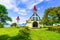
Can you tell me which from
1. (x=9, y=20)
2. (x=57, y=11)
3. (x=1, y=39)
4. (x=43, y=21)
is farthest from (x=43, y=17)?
(x=1, y=39)

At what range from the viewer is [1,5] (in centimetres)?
7638

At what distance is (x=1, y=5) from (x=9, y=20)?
796cm

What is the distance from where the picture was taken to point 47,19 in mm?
67312

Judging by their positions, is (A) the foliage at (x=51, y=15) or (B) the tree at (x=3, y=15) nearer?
(A) the foliage at (x=51, y=15)

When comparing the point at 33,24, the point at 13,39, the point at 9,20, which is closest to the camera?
the point at 13,39

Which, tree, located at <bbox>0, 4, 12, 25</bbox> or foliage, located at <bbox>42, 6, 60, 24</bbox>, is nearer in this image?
foliage, located at <bbox>42, 6, 60, 24</bbox>

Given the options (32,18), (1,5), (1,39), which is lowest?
(1,39)

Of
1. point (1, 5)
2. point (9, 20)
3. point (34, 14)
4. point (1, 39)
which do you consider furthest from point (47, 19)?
point (1, 39)

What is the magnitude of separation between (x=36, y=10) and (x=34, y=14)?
10.1 ft

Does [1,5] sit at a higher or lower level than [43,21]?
higher

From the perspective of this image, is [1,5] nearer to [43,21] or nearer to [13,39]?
[43,21]

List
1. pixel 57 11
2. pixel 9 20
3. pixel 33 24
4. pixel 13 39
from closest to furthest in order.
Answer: pixel 13 39
pixel 57 11
pixel 33 24
pixel 9 20

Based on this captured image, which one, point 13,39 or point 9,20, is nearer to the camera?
point 13,39

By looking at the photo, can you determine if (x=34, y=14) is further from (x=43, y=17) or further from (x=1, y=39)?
(x=1, y=39)
